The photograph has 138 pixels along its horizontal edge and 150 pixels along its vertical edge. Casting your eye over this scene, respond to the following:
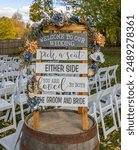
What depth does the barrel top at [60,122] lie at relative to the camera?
357 centimetres

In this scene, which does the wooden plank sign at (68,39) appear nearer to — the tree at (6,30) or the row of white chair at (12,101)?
the row of white chair at (12,101)

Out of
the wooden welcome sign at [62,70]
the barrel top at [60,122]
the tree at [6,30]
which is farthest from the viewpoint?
the tree at [6,30]

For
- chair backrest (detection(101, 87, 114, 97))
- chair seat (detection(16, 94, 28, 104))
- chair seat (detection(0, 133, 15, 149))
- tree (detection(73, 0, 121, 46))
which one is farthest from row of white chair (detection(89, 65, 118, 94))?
tree (detection(73, 0, 121, 46))

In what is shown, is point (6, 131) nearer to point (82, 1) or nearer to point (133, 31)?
point (133, 31)

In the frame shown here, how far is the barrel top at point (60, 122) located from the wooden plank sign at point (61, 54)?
30.5 inches

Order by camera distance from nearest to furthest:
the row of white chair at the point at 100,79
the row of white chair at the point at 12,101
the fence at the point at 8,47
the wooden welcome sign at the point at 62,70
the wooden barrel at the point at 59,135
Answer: the wooden barrel at the point at 59,135 → the wooden welcome sign at the point at 62,70 → the row of white chair at the point at 12,101 → the row of white chair at the point at 100,79 → the fence at the point at 8,47

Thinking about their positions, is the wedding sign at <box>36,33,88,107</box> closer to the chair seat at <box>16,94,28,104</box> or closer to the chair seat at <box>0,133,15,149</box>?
the chair seat at <box>0,133,15,149</box>

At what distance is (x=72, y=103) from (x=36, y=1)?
94.9 feet

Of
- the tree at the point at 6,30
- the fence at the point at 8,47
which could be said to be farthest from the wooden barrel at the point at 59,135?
the tree at the point at 6,30

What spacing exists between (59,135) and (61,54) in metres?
0.95

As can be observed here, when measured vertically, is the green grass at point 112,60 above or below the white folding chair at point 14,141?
below

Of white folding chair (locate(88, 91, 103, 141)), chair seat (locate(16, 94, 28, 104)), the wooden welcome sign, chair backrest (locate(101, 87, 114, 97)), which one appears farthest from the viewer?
chair seat (locate(16, 94, 28, 104))

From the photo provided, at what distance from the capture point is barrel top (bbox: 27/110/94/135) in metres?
3.57

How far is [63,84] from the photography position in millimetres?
3738
